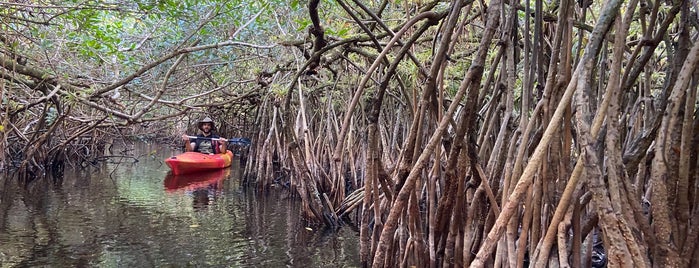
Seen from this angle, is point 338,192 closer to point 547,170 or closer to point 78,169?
point 547,170

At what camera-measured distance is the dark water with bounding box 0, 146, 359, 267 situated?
436 cm

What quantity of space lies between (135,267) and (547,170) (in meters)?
3.16

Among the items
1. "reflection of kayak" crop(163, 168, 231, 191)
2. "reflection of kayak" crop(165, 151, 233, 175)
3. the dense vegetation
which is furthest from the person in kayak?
the dense vegetation

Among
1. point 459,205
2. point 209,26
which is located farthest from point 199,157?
point 459,205

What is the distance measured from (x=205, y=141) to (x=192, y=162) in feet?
2.74

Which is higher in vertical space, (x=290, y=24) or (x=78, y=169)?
(x=290, y=24)

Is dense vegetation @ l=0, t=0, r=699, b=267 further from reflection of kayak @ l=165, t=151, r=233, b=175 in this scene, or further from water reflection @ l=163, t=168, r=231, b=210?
reflection of kayak @ l=165, t=151, r=233, b=175

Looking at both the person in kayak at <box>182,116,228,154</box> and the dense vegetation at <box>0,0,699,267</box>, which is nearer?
the dense vegetation at <box>0,0,699,267</box>

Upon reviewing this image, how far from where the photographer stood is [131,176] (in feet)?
33.8

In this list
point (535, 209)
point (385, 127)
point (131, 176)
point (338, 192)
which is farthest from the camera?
point (131, 176)

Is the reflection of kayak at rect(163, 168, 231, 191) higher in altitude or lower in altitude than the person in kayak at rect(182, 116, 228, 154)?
lower

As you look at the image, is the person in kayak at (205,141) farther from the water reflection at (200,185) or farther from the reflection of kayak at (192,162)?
the water reflection at (200,185)

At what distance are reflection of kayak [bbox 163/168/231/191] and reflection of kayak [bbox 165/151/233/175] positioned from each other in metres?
0.13

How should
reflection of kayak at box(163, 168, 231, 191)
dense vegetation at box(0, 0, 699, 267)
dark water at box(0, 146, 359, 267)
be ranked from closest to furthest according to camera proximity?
dense vegetation at box(0, 0, 699, 267) → dark water at box(0, 146, 359, 267) → reflection of kayak at box(163, 168, 231, 191)
